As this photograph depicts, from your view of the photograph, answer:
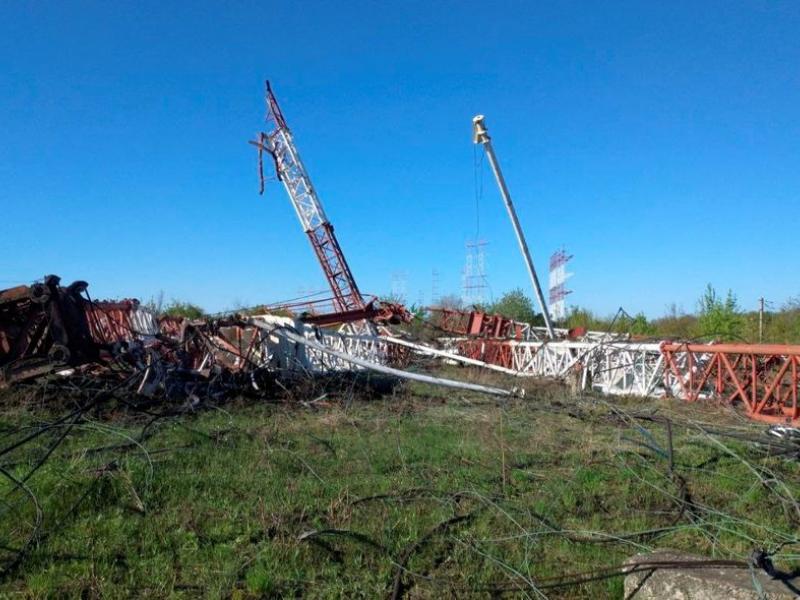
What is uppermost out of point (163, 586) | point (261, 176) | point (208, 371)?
point (261, 176)

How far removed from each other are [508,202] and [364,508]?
13.6 m

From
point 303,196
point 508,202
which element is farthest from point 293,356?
point 303,196

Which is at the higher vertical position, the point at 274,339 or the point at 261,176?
the point at 261,176

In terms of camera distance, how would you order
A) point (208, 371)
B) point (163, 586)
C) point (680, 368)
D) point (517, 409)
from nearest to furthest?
point (163, 586) < point (517, 409) < point (208, 371) < point (680, 368)

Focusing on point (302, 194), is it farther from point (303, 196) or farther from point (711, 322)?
point (711, 322)

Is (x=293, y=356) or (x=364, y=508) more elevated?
(x=293, y=356)

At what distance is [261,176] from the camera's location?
33062mm

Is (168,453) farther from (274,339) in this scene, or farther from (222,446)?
(274,339)

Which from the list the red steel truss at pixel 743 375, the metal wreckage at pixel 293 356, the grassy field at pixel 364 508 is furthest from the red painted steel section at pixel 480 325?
the grassy field at pixel 364 508

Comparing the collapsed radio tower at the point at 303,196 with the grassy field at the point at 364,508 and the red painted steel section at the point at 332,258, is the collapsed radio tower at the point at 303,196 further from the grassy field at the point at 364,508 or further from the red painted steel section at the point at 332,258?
the grassy field at the point at 364,508

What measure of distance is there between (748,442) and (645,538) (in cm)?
396

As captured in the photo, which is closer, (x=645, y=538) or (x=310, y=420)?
(x=645, y=538)

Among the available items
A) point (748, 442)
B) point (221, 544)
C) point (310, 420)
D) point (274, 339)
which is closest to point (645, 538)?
point (221, 544)

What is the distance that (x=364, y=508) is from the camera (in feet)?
16.0
